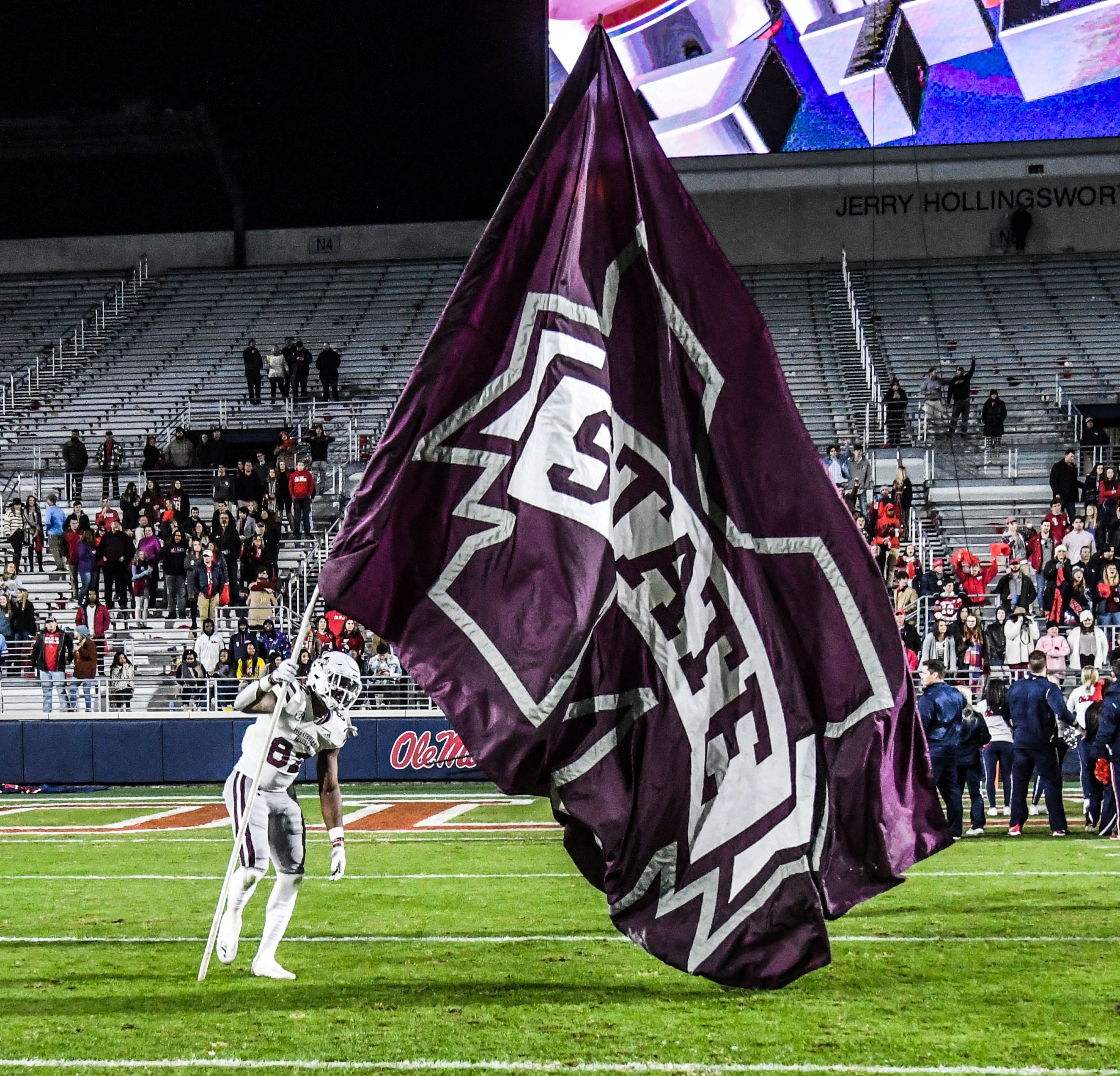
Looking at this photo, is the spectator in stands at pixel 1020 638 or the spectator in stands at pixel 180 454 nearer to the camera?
the spectator in stands at pixel 1020 638

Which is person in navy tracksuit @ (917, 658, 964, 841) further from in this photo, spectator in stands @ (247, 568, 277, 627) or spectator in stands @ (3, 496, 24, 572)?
spectator in stands @ (3, 496, 24, 572)

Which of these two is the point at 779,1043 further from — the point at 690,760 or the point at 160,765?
the point at 160,765

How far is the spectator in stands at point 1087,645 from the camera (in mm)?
18906

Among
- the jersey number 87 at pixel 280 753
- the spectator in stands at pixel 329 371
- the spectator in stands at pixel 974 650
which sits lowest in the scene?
the spectator in stands at pixel 974 650

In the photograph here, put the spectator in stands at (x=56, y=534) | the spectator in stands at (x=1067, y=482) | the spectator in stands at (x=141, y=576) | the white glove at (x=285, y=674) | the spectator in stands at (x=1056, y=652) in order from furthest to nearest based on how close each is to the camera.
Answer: the spectator in stands at (x=56, y=534), the spectator in stands at (x=141, y=576), the spectator in stands at (x=1067, y=482), the spectator in stands at (x=1056, y=652), the white glove at (x=285, y=674)

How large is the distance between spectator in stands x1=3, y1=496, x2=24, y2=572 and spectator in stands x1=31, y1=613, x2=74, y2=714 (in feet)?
11.3

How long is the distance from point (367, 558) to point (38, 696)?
1796 cm

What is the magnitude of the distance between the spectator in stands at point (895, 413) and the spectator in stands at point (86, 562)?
1435 centimetres

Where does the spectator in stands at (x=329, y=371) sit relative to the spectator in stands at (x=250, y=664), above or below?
above

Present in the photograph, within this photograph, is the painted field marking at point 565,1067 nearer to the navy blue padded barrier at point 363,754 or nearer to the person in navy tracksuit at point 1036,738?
the person in navy tracksuit at point 1036,738

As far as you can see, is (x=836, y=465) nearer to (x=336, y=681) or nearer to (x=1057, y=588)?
(x=1057, y=588)

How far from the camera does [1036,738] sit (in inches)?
548

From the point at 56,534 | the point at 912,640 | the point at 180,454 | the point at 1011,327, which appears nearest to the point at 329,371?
the point at 180,454

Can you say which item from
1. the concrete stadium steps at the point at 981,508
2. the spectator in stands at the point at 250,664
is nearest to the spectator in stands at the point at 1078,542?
the concrete stadium steps at the point at 981,508
